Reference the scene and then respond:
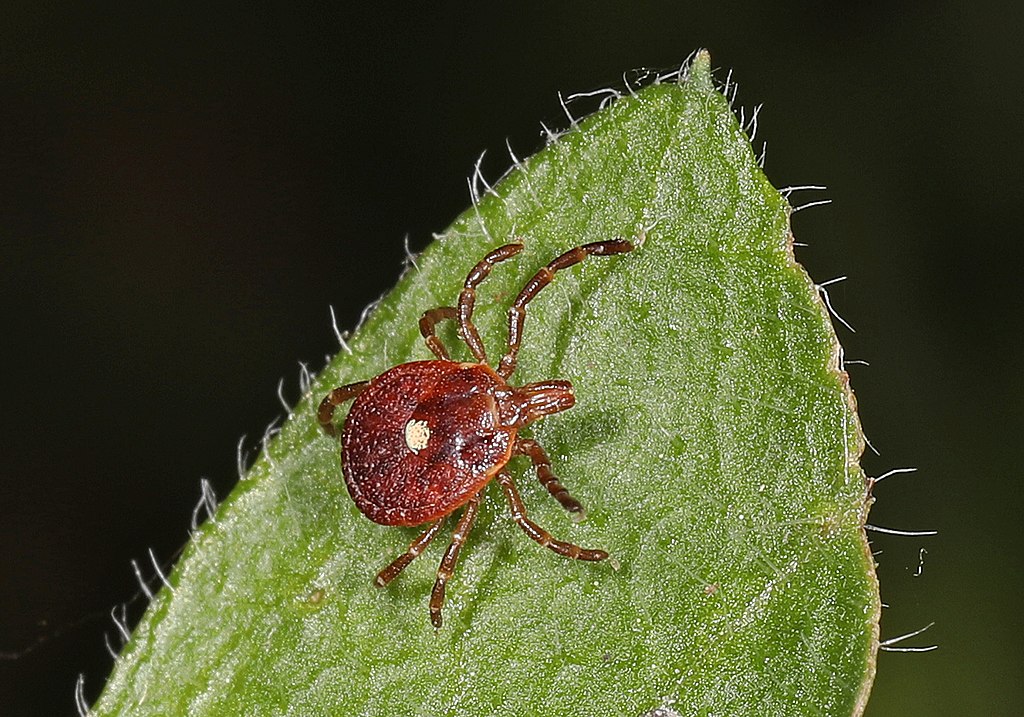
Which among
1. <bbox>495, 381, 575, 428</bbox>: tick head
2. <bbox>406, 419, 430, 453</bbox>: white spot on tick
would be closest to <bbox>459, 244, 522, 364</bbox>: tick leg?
<bbox>495, 381, 575, 428</bbox>: tick head

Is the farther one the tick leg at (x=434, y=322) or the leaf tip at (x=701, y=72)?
the tick leg at (x=434, y=322)

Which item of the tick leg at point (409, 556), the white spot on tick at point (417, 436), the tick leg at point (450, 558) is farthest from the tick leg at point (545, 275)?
the tick leg at point (409, 556)

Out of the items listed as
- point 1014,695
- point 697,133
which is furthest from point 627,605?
point 1014,695

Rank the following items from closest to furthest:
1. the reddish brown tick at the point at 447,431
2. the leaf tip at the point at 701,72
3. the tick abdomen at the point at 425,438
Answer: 1. the leaf tip at the point at 701,72
2. the reddish brown tick at the point at 447,431
3. the tick abdomen at the point at 425,438

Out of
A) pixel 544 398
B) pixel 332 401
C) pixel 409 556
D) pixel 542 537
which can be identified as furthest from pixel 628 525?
pixel 332 401

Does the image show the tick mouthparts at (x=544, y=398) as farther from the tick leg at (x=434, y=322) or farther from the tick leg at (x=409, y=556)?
the tick leg at (x=409, y=556)

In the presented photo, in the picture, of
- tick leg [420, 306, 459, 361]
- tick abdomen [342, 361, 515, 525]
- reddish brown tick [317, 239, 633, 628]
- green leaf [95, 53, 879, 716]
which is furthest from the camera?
tick abdomen [342, 361, 515, 525]

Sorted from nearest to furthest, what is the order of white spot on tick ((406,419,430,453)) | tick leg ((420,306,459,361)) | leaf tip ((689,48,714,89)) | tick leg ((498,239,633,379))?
leaf tip ((689,48,714,89)) → tick leg ((498,239,633,379)) → tick leg ((420,306,459,361)) → white spot on tick ((406,419,430,453))

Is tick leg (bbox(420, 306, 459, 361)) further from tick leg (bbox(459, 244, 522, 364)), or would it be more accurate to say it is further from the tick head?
the tick head
